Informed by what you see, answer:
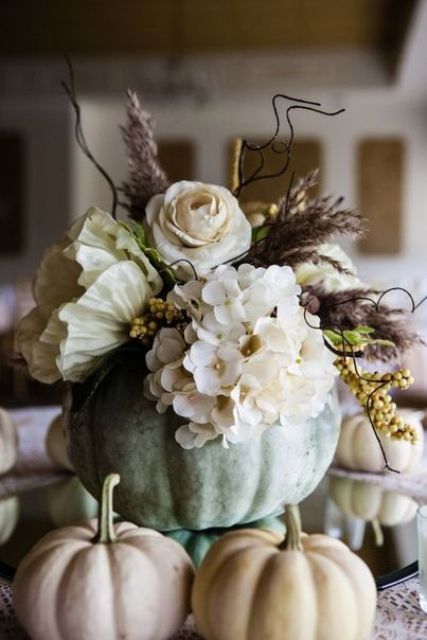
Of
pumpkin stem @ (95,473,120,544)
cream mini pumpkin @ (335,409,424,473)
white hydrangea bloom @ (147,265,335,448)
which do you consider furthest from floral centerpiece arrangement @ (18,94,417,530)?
cream mini pumpkin @ (335,409,424,473)

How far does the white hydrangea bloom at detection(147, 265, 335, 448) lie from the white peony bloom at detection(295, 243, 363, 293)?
5.0 inches

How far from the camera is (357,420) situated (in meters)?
1.07

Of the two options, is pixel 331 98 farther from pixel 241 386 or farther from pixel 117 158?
pixel 241 386

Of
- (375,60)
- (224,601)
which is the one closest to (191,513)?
(224,601)

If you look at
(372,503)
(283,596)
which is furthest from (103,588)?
(372,503)

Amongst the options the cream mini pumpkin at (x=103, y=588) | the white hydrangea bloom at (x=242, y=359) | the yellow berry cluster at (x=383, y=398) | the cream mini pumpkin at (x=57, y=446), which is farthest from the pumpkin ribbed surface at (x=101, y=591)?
the cream mini pumpkin at (x=57, y=446)

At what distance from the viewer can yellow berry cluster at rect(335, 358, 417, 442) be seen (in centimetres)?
65

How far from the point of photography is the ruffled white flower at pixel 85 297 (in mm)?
665

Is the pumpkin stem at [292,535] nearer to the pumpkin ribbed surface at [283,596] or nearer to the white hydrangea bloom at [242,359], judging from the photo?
the pumpkin ribbed surface at [283,596]

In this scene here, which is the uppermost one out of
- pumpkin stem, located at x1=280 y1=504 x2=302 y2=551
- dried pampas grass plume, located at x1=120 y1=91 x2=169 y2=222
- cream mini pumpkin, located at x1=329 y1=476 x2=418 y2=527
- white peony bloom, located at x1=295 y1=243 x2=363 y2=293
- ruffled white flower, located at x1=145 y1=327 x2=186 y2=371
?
dried pampas grass plume, located at x1=120 y1=91 x2=169 y2=222

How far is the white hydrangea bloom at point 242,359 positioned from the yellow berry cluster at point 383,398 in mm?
64

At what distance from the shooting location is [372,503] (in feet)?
3.09

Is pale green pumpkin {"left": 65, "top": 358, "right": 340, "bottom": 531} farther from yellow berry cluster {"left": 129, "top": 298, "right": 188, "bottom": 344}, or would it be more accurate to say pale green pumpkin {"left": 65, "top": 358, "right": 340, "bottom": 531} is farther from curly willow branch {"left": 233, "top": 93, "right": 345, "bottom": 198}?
curly willow branch {"left": 233, "top": 93, "right": 345, "bottom": 198}

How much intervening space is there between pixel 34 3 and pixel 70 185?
6.18ft
